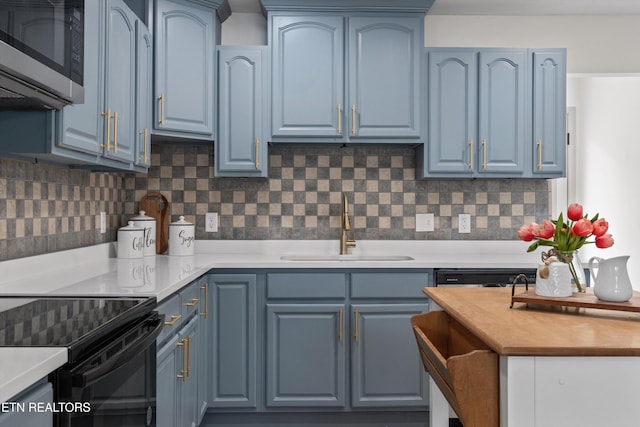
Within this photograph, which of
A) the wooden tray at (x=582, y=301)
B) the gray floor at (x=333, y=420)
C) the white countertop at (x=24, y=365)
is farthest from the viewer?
the gray floor at (x=333, y=420)

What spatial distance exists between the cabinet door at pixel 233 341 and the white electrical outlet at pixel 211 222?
655mm

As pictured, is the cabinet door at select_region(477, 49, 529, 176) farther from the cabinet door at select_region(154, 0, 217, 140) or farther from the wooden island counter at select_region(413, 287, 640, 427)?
the wooden island counter at select_region(413, 287, 640, 427)

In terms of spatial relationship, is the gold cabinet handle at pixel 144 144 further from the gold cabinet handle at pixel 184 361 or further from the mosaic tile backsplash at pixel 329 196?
the gold cabinet handle at pixel 184 361

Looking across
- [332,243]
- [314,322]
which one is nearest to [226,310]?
[314,322]

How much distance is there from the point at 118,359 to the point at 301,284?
1.53m

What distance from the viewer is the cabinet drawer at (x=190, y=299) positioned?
2.23 m

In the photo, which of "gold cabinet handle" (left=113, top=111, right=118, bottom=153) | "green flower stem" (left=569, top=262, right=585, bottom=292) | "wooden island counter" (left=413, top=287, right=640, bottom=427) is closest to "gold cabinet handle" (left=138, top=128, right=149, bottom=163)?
"gold cabinet handle" (left=113, top=111, right=118, bottom=153)

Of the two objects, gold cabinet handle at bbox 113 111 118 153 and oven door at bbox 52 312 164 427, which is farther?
gold cabinet handle at bbox 113 111 118 153

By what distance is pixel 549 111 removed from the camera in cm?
308

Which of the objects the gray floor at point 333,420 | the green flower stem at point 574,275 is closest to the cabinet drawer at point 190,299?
the gray floor at point 333,420

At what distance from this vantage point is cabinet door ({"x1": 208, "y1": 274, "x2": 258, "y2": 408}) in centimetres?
277

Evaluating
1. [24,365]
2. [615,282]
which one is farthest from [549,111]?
[24,365]

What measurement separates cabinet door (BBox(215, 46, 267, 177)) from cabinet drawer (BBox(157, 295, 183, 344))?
3.64 ft

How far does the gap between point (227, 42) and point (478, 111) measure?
161cm
